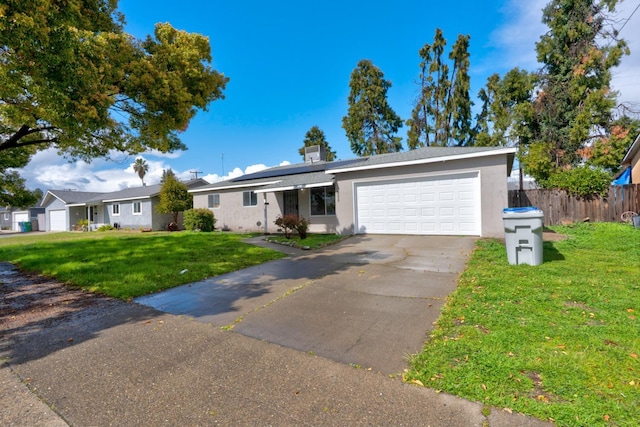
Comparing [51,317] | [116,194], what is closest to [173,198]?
[116,194]

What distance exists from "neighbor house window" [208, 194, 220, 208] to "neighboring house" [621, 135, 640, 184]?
22.0m

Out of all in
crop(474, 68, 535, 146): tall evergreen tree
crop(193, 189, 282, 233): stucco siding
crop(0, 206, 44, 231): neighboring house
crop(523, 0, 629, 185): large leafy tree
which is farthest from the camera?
crop(0, 206, 44, 231): neighboring house

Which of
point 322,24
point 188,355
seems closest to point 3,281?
point 188,355

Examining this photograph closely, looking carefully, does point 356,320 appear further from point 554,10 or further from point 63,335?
point 554,10

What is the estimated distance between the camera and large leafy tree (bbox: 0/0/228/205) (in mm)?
5711

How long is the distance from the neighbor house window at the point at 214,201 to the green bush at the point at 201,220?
0.76 meters

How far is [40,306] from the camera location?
534cm

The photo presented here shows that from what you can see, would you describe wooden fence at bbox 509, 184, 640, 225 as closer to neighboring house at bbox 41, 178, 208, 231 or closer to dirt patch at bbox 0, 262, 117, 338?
dirt patch at bbox 0, 262, 117, 338

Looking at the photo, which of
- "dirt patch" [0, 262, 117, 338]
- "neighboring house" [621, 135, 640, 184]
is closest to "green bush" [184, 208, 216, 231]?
"dirt patch" [0, 262, 117, 338]

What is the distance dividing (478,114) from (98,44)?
26118mm

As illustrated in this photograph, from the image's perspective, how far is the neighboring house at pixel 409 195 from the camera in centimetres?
1038

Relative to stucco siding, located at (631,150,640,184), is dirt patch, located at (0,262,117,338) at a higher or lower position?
lower

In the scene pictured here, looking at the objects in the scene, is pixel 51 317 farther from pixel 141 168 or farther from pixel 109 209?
pixel 141 168

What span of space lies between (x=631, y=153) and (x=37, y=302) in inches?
967
